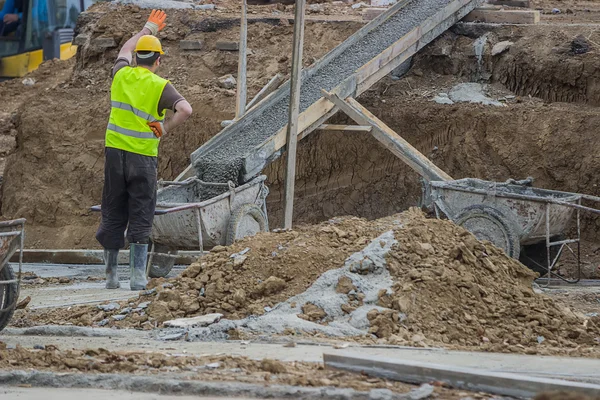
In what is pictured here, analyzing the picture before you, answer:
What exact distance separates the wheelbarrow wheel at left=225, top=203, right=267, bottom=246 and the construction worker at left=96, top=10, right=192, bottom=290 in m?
1.12

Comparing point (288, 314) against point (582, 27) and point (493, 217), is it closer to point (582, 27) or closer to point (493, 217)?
point (493, 217)

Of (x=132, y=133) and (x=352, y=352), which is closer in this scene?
(x=352, y=352)

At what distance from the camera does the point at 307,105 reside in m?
12.3

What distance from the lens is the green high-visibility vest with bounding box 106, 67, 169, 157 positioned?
30.1 feet

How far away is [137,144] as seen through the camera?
9.22m

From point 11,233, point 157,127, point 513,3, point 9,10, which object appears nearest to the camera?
point 11,233

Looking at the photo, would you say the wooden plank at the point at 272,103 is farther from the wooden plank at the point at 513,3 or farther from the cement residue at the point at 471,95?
the wooden plank at the point at 513,3

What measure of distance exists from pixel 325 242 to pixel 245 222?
2.27 metres

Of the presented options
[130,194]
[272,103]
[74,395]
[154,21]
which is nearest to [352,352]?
[74,395]

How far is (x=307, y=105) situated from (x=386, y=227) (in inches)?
161

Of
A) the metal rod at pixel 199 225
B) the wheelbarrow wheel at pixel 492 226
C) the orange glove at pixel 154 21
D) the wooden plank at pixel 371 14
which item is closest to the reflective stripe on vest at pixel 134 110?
the orange glove at pixel 154 21

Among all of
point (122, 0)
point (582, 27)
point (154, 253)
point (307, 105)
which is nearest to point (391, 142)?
point (307, 105)

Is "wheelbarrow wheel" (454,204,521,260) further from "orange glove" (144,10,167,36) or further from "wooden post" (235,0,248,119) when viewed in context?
"orange glove" (144,10,167,36)

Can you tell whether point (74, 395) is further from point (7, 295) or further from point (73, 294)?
point (73, 294)
